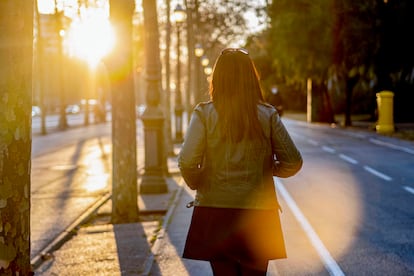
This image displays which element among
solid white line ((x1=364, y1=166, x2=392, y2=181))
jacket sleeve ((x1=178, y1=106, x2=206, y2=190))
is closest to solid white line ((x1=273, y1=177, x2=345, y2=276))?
solid white line ((x1=364, y1=166, x2=392, y2=181))

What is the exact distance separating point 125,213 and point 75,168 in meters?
10.5

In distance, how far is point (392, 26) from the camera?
3256 cm

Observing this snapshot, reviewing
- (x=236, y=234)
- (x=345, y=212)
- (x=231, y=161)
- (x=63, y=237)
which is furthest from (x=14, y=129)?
(x=345, y=212)

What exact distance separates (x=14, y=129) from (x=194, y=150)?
1.01m

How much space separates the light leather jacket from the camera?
3.76m

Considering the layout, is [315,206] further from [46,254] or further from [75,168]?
[75,168]

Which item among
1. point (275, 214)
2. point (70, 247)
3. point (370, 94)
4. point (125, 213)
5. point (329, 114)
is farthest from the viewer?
point (370, 94)

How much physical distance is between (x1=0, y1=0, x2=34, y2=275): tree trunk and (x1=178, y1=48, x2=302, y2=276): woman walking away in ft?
3.00

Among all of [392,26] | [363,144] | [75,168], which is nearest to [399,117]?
[392,26]

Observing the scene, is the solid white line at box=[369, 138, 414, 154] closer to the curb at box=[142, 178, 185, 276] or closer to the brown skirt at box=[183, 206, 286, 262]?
the curb at box=[142, 178, 185, 276]

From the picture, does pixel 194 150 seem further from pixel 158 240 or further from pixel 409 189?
pixel 409 189

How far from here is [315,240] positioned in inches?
329

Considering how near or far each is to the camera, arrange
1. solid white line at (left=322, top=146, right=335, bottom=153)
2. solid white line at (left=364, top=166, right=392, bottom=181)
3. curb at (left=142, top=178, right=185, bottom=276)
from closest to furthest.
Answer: curb at (left=142, top=178, right=185, bottom=276) < solid white line at (left=364, top=166, right=392, bottom=181) < solid white line at (left=322, top=146, right=335, bottom=153)

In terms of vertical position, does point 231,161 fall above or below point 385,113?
above
